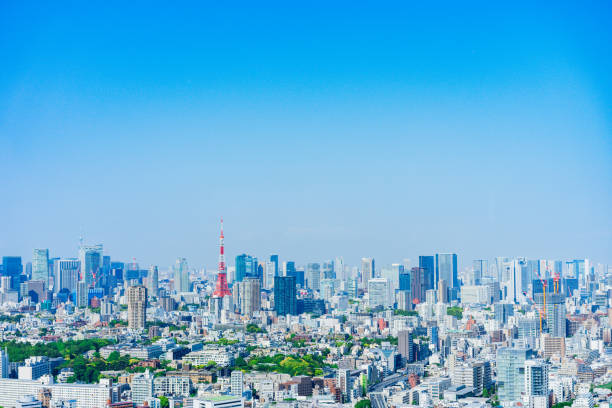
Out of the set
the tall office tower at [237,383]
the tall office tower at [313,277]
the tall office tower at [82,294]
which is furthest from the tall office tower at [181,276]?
the tall office tower at [237,383]

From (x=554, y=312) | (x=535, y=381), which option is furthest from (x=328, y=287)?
(x=535, y=381)

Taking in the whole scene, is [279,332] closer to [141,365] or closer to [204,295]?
[141,365]

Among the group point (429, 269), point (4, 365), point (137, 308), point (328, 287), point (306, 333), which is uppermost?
point (429, 269)

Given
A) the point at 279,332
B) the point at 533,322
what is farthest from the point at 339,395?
the point at 279,332

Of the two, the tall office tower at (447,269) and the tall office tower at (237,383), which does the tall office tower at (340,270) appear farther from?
the tall office tower at (237,383)

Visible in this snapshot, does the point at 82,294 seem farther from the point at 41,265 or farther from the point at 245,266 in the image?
the point at 245,266

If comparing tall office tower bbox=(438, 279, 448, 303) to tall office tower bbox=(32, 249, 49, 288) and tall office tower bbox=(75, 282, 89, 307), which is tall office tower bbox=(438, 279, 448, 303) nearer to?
tall office tower bbox=(75, 282, 89, 307)
